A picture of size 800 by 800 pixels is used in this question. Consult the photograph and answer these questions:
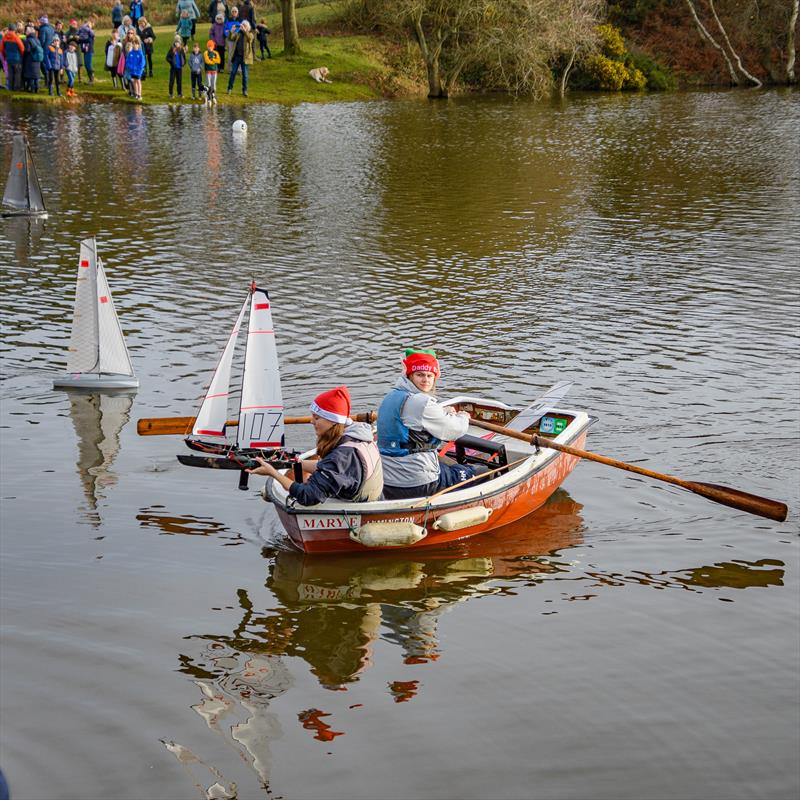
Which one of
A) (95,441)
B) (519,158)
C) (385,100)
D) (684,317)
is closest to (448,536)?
(95,441)

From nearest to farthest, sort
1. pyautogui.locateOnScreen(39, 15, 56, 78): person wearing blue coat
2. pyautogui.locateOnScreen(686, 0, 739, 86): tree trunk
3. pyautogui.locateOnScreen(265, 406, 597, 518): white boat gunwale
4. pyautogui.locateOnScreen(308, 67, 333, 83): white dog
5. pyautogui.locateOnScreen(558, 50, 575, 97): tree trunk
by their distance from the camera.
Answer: pyautogui.locateOnScreen(265, 406, 597, 518): white boat gunwale < pyautogui.locateOnScreen(39, 15, 56, 78): person wearing blue coat < pyautogui.locateOnScreen(308, 67, 333, 83): white dog < pyautogui.locateOnScreen(558, 50, 575, 97): tree trunk < pyautogui.locateOnScreen(686, 0, 739, 86): tree trunk

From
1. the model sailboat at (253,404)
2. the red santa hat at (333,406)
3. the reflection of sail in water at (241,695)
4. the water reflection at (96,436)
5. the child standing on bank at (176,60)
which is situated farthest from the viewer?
the child standing on bank at (176,60)

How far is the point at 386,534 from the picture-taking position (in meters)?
10.4

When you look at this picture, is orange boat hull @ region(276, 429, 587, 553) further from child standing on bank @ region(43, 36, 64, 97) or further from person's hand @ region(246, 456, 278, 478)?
child standing on bank @ region(43, 36, 64, 97)

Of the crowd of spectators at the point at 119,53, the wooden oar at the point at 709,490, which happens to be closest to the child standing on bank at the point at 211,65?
the crowd of spectators at the point at 119,53

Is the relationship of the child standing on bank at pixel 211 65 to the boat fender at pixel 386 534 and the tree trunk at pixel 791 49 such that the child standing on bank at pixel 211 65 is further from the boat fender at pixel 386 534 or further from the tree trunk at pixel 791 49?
the boat fender at pixel 386 534

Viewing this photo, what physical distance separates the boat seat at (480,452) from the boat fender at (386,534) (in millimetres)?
1781

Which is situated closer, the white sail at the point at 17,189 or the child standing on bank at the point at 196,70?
the white sail at the point at 17,189

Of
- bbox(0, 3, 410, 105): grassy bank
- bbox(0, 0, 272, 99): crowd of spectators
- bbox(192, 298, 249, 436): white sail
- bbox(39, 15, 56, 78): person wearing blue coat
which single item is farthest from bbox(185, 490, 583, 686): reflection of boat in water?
bbox(0, 3, 410, 105): grassy bank

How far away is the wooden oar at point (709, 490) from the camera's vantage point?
11.1 m

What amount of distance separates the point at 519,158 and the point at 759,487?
75.6ft

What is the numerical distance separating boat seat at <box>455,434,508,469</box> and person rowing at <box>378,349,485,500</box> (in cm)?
100

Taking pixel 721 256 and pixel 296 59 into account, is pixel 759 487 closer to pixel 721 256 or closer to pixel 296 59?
pixel 721 256

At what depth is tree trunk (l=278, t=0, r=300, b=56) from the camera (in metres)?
49.9
